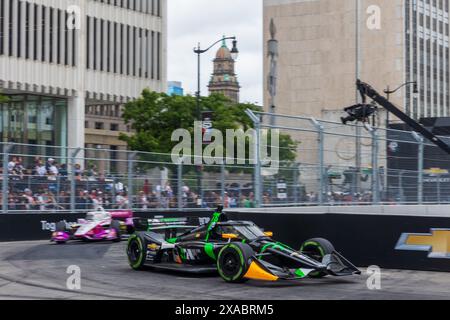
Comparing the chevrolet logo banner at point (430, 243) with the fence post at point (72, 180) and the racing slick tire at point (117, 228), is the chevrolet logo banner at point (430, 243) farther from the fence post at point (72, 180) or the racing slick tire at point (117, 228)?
the fence post at point (72, 180)

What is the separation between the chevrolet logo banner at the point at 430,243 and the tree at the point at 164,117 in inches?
1345

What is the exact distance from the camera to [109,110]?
84.1m

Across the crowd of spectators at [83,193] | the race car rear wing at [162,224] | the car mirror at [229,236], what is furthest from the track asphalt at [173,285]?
the crowd of spectators at [83,193]

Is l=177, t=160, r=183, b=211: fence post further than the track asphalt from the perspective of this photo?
Yes

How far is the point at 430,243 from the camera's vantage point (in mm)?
14836

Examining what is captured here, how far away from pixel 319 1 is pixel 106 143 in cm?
3394

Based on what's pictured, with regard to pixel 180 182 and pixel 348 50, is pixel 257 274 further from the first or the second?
pixel 348 50

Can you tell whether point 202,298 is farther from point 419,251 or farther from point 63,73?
point 63,73

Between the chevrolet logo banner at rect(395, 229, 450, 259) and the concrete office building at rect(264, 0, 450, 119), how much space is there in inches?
3056

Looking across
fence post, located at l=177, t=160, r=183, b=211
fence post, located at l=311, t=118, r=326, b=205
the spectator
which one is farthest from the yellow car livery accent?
fence post, located at l=177, t=160, r=183, b=211

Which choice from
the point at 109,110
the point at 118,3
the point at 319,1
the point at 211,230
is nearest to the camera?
the point at 211,230

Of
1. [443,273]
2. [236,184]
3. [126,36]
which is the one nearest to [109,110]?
[126,36]

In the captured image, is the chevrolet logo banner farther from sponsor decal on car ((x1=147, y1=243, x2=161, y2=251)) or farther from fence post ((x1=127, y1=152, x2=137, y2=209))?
fence post ((x1=127, y1=152, x2=137, y2=209))

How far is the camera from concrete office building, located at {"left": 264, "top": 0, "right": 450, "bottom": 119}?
93.5 m
